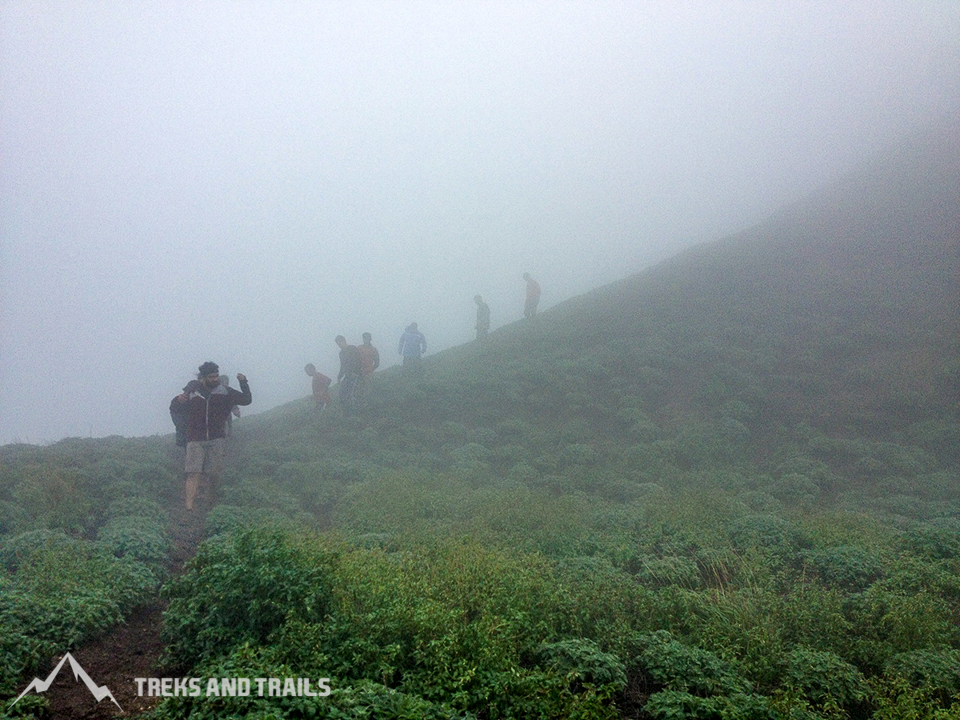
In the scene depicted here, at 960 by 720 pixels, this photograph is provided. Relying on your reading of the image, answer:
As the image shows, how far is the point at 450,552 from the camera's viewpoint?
26.5ft

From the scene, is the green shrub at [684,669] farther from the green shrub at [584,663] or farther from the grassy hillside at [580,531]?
the green shrub at [584,663]

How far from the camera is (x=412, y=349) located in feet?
72.0

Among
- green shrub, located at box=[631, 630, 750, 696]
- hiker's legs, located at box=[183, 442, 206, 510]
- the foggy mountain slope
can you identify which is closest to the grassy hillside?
green shrub, located at box=[631, 630, 750, 696]

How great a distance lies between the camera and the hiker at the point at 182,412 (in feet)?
39.1

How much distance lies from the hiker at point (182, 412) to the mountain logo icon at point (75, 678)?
21.1ft

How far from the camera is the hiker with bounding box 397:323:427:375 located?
21906mm

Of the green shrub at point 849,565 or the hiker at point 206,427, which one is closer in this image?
the green shrub at point 849,565

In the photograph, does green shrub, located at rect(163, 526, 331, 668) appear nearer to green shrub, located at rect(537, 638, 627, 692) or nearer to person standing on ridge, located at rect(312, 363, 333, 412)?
green shrub, located at rect(537, 638, 627, 692)

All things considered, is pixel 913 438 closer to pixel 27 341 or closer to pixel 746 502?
pixel 746 502

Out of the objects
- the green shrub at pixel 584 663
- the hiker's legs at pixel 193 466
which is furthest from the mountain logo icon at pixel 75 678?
the hiker's legs at pixel 193 466

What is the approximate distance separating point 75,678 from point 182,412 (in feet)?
22.4

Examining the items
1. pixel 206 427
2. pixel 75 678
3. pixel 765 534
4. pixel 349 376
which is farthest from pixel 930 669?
pixel 349 376

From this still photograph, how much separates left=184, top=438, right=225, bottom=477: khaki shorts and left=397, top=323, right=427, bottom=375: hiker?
33.2ft

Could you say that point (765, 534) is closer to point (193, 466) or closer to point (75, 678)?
point (75, 678)
